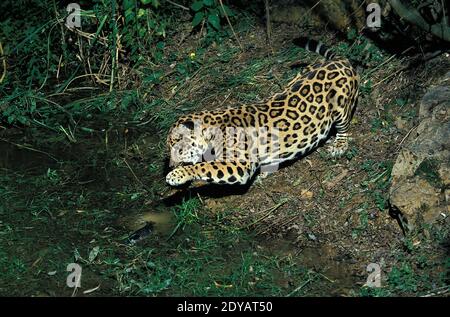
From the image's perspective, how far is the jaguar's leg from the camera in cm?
898

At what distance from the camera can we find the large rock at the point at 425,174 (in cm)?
839

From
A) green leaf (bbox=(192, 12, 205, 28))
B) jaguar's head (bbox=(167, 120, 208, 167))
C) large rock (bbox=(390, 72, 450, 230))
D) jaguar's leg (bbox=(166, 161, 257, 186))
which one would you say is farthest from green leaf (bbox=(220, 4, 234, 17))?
large rock (bbox=(390, 72, 450, 230))

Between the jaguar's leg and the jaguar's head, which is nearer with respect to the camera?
the jaguar's leg

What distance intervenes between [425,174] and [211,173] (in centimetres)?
226

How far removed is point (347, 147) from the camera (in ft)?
32.4

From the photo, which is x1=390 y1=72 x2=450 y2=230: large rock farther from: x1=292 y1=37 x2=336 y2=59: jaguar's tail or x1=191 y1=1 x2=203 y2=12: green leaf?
x1=191 y1=1 x2=203 y2=12: green leaf

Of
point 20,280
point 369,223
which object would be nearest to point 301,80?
point 369,223

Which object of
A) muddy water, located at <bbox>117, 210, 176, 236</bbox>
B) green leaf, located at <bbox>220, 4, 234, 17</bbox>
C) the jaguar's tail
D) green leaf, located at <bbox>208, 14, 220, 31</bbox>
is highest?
green leaf, located at <bbox>220, 4, 234, 17</bbox>

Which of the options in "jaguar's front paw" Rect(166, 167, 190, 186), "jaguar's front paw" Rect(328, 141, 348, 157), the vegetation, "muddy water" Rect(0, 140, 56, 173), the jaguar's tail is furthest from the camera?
the jaguar's tail

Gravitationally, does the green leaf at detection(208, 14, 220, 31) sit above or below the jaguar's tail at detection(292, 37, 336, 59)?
above

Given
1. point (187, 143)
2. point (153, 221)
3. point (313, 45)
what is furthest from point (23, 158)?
point (313, 45)

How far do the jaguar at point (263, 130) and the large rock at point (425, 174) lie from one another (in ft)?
3.52
